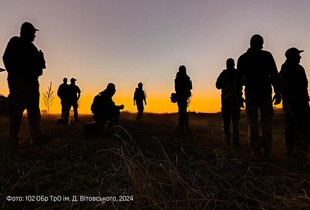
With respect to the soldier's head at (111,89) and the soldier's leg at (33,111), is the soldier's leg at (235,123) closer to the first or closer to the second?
the soldier's head at (111,89)

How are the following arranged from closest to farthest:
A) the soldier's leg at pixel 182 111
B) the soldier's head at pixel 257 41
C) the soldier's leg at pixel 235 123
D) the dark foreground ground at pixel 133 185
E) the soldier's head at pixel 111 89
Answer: the dark foreground ground at pixel 133 185 < the soldier's head at pixel 257 41 < the soldier's leg at pixel 235 123 < the soldier's head at pixel 111 89 < the soldier's leg at pixel 182 111

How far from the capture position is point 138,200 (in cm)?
356

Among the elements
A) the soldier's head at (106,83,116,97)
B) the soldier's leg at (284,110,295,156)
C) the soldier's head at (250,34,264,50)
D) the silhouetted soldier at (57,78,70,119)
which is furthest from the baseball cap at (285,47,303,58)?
the silhouetted soldier at (57,78,70,119)

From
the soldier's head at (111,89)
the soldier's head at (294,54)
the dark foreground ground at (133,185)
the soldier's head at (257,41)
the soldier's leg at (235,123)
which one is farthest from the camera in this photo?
the soldier's head at (111,89)

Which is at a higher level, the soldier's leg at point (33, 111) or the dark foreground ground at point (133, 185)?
the soldier's leg at point (33, 111)

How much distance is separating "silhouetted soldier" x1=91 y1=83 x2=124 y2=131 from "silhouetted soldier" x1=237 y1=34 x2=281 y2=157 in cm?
442

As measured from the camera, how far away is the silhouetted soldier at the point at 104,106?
10023mm

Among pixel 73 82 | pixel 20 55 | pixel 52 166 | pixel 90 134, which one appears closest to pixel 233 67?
pixel 90 134

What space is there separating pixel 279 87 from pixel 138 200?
4686 millimetres

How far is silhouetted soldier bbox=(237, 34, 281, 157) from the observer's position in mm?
7051

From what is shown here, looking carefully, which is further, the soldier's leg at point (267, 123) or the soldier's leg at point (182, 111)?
the soldier's leg at point (182, 111)

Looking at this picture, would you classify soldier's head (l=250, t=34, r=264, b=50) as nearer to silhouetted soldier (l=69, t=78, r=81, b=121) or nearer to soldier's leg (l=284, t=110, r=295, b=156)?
soldier's leg (l=284, t=110, r=295, b=156)

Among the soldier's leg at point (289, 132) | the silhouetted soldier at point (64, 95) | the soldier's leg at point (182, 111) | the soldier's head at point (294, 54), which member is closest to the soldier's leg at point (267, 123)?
the soldier's leg at point (289, 132)

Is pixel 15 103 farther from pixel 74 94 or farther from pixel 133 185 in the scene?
pixel 74 94
